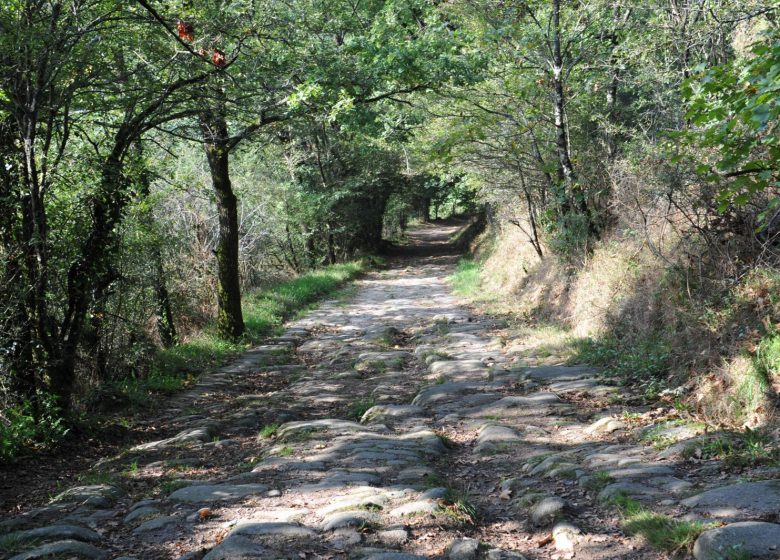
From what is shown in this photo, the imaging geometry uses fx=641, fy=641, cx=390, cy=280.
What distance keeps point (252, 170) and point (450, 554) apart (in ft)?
72.2

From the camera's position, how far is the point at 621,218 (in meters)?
11.5

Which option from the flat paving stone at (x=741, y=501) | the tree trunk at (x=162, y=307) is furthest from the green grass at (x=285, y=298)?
the flat paving stone at (x=741, y=501)

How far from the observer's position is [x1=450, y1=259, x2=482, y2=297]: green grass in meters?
19.9

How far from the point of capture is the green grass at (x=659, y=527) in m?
3.75

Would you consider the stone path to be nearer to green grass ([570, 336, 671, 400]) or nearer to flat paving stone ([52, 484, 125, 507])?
flat paving stone ([52, 484, 125, 507])

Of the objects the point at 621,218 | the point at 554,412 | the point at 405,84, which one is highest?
the point at 405,84

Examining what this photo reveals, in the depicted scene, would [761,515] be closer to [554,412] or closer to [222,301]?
[554,412]

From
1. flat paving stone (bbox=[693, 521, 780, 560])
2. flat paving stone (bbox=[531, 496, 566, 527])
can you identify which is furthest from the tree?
flat paving stone (bbox=[693, 521, 780, 560])

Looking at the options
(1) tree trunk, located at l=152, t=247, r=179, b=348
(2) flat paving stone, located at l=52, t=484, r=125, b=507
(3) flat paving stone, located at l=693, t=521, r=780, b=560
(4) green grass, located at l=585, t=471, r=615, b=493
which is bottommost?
(4) green grass, located at l=585, t=471, r=615, b=493

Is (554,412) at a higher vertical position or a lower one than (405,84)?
lower

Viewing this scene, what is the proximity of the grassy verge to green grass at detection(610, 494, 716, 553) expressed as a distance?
6.76 m

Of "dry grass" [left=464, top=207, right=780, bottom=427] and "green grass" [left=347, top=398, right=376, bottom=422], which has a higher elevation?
"dry grass" [left=464, top=207, right=780, bottom=427]

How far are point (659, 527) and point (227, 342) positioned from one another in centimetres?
1011

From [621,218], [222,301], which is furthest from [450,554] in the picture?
[222,301]
